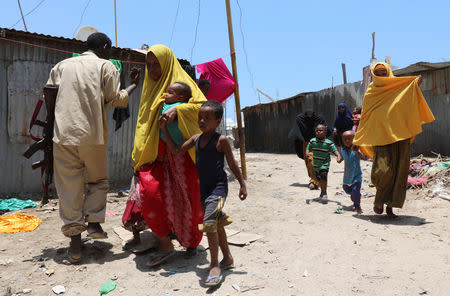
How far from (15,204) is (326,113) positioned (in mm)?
11869

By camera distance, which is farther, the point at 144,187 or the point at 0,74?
the point at 0,74

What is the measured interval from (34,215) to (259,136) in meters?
15.2

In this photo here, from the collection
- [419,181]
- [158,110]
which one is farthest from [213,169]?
[419,181]

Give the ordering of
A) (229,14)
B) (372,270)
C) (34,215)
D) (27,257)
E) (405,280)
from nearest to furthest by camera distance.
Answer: (405,280) < (372,270) < (27,257) < (34,215) < (229,14)

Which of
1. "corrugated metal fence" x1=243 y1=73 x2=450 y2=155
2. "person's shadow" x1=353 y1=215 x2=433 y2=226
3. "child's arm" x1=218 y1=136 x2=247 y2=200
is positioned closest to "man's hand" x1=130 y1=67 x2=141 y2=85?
"child's arm" x1=218 y1=136 x2=247 y2=200

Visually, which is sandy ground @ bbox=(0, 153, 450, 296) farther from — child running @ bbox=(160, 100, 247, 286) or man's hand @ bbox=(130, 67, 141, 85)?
man's hand @ bbox=(130, 67, 141, 85)

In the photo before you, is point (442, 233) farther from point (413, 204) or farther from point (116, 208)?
point (116, 208)

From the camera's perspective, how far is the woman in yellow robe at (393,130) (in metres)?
4.34

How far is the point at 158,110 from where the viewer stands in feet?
9.95

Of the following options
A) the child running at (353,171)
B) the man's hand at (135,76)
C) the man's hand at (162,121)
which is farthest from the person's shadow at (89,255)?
the child running at (353,171)

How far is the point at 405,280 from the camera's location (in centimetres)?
253

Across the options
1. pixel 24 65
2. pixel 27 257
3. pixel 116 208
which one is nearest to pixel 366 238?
pixel 27 257

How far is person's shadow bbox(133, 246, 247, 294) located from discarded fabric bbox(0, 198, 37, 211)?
3.26 meters

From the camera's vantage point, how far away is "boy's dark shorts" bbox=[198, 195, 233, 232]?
2521 mm
